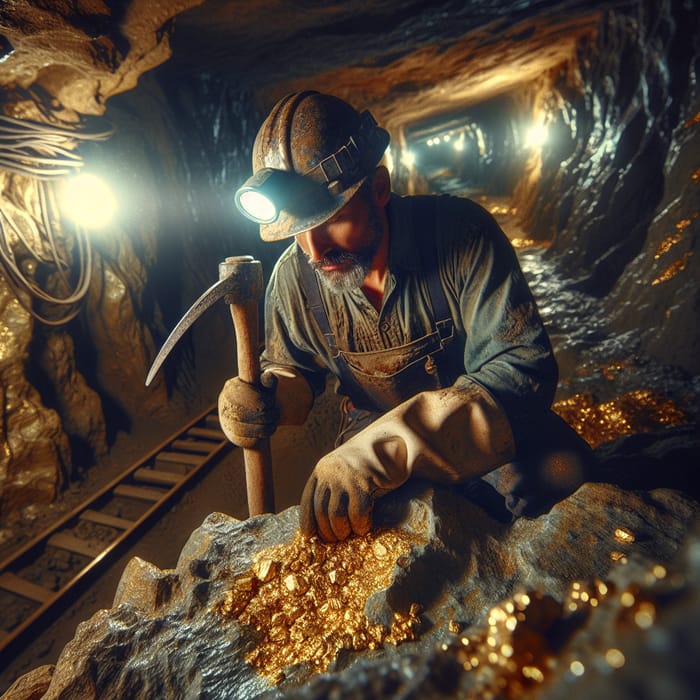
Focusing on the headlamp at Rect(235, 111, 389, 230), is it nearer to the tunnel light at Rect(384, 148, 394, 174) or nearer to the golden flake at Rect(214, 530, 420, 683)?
the golden flake at Rect(214, 530, 420, 683)

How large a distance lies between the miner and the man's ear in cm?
1

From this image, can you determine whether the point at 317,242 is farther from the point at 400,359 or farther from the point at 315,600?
the point at 315,600

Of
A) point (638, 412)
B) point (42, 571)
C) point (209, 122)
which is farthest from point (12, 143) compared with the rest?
point (638, 412)

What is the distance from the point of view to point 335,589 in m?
1.40

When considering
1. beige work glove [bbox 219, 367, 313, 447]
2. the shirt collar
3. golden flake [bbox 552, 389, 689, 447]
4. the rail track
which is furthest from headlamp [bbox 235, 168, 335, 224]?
the rail track

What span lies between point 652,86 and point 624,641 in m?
6.36

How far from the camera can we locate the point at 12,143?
3.63m

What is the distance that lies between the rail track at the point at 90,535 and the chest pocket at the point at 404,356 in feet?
9.38

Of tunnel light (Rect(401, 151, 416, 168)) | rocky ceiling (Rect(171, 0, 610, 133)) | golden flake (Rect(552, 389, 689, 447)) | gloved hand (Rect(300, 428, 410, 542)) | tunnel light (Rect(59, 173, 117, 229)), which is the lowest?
golden flake (Rect(552, 389, 689, 447))

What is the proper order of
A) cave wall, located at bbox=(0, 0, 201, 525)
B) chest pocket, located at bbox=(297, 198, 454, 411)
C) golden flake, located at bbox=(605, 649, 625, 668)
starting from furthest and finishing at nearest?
cave wall, located at bbox=(0, 0, 201, 525) < chest pocket, located at bbox=(297, 198, 454, 411) < golden flake, located at bbox=(605, 649, 625, 668)

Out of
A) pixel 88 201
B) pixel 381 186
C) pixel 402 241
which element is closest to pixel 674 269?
pixel 402 241

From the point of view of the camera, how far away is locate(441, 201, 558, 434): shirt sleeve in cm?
179

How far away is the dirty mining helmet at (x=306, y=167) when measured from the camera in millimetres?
1864

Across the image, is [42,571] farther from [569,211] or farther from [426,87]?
[426,87]
